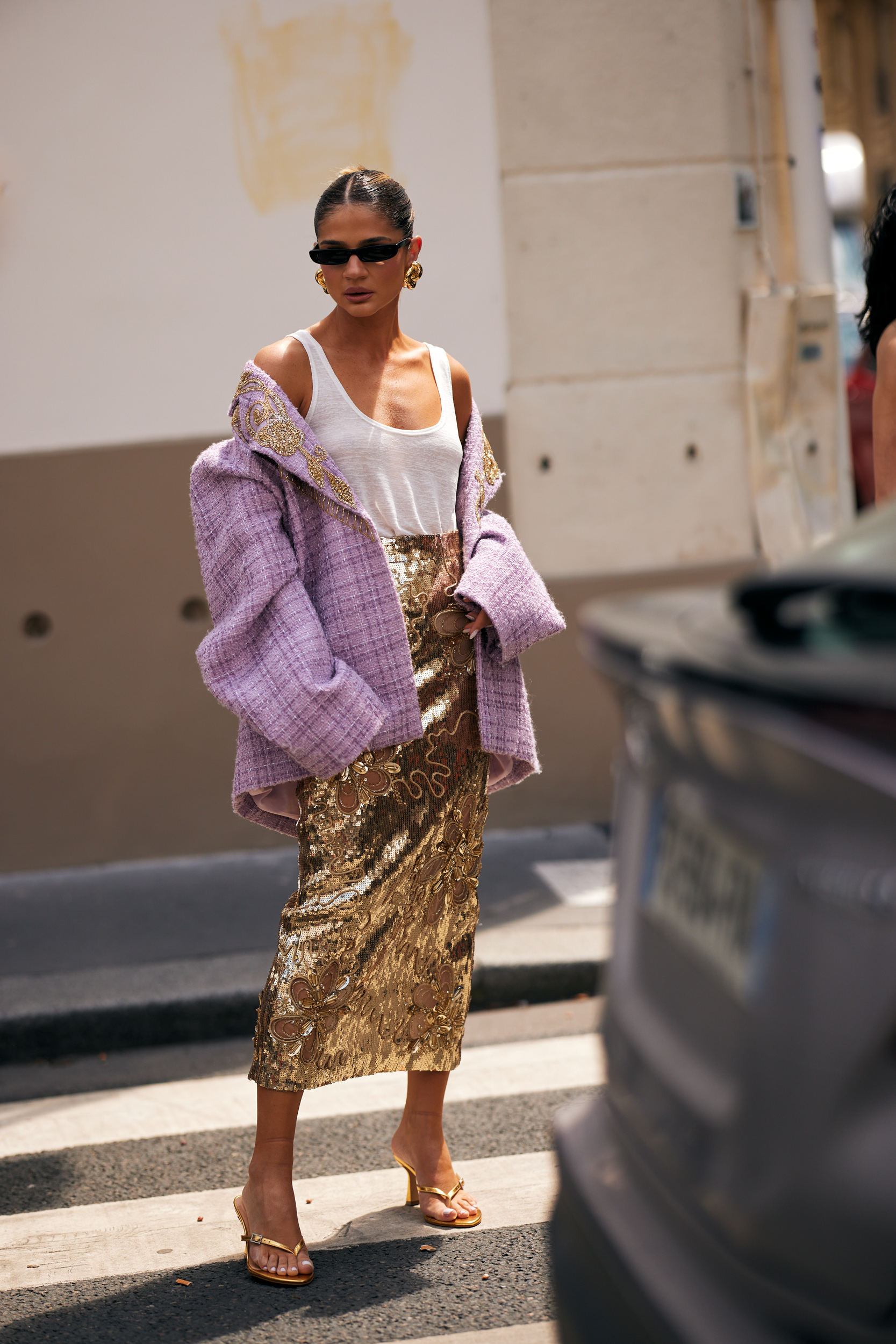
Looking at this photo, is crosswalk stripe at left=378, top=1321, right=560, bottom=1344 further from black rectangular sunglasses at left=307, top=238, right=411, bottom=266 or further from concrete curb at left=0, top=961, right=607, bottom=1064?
black rectangular sunglasses at left=307, top=238, right=411, bottom=266

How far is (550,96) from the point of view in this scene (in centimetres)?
585

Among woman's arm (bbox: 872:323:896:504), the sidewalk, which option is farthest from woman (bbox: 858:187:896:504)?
the sidewalk

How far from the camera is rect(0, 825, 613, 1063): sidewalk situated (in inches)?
171

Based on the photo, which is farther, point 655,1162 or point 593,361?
point 593,361

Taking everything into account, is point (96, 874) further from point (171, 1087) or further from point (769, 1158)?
point (769, 1158)

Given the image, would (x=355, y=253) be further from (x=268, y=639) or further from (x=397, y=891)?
(x=397, y=891)

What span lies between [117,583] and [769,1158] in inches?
191

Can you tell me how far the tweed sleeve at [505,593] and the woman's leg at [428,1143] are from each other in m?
0.91

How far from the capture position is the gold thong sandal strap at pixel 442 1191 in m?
2.99

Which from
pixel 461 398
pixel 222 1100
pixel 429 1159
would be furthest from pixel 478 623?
pixel 222 1100

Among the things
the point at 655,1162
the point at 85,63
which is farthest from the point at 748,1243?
the point at 85,63

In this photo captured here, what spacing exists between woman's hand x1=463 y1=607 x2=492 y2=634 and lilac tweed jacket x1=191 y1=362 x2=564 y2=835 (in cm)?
3

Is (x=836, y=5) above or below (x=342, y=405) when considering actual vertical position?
above

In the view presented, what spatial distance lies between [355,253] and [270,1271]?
6.40 feet
